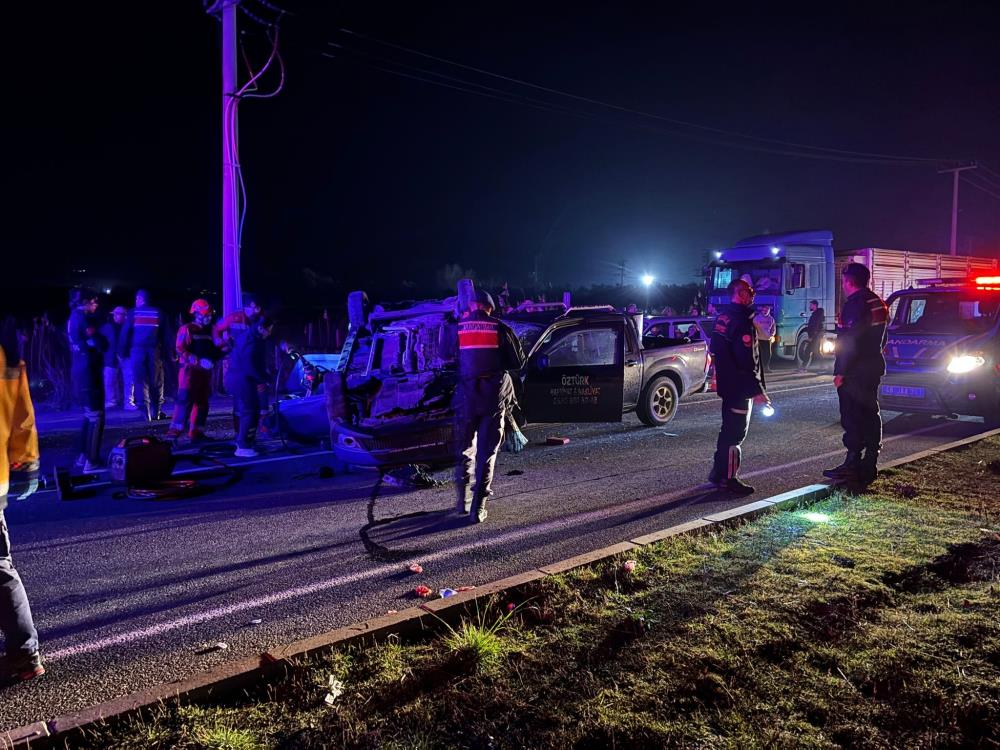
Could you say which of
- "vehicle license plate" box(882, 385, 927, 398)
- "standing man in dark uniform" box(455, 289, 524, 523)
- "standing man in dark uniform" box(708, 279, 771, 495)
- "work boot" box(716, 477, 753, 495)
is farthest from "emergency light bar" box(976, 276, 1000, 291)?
"standing man in dark uniform" box(455, 289, 524, 523)

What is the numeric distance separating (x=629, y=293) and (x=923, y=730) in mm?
52054

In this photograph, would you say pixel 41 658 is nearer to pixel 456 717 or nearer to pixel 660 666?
pixel 456 717

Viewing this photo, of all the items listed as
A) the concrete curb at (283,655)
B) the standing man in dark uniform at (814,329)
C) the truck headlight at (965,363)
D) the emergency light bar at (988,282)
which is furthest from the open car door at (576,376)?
the standing man in dark uniform at (814,329)

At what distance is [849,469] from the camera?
6820 mm

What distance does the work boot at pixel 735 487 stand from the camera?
6.50 metres

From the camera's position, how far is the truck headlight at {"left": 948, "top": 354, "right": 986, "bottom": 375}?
9667 millimetres

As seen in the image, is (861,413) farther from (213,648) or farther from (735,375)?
(213,648)

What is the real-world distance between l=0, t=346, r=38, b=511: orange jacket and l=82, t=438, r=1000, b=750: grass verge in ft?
4.45

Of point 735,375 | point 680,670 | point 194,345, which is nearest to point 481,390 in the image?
point 735,375

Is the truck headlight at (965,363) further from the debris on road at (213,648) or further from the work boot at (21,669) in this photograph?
the work boot at (21,669)

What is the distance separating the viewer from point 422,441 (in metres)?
7.17

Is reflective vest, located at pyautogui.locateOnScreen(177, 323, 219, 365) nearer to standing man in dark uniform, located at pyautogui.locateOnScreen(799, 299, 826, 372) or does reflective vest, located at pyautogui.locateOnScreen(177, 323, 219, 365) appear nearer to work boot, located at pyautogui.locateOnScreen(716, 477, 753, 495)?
work boot, located at pyautogui.locateOnScreen(716, 477, 753, 495)

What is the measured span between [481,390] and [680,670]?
3.21 metres

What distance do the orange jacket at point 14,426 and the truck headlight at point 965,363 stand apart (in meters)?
10.8
